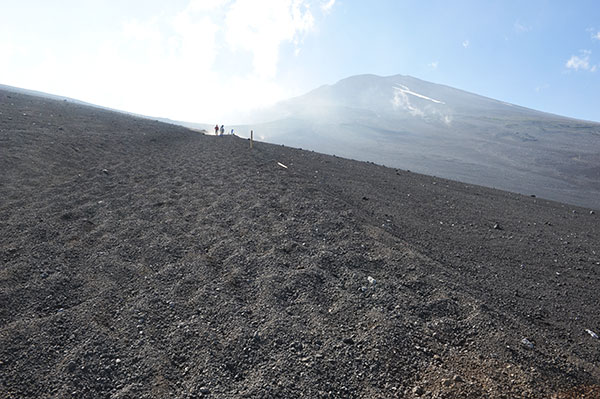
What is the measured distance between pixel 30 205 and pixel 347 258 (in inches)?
255

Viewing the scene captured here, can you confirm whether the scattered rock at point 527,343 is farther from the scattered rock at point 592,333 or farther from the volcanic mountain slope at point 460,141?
the volcanic mountain slope at point 460,141

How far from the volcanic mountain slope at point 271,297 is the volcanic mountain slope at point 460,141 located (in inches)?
852

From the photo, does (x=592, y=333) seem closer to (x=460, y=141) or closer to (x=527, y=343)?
(x=527, y=343)

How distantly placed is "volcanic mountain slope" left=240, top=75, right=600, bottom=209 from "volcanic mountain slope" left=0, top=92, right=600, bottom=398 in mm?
21629

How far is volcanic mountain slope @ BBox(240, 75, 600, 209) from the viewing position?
3114cm

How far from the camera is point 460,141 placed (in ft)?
185

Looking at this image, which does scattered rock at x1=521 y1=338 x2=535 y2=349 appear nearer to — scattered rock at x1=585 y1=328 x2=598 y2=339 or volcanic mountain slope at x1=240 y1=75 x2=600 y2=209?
scattered rock at x1=585 y1=328 x2=598 y2=339

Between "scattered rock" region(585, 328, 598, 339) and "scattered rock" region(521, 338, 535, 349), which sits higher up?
"scattered rock" region(521, 338, 535, 349)

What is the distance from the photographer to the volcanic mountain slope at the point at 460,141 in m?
31.1

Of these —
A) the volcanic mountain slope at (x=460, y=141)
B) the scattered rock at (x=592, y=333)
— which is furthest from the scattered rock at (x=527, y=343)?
the volcanic mountain slope at (x=460, y=141)

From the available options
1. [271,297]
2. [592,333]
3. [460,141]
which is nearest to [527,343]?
[592,333]

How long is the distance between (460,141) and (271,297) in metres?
60.9

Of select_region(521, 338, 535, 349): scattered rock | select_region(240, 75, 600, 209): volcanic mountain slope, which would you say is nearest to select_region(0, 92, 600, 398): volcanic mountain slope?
select_region(521, 338, 535, 349): scattered rock

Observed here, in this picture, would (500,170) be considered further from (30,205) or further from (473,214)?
(30,205)
